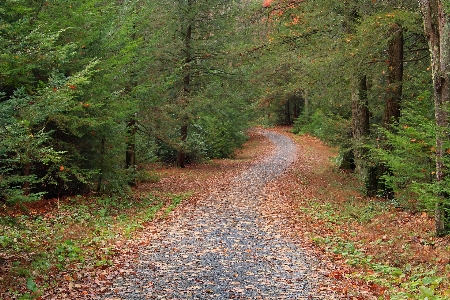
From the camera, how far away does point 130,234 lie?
10359mm

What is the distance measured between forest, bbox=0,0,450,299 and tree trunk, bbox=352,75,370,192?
0.19ft

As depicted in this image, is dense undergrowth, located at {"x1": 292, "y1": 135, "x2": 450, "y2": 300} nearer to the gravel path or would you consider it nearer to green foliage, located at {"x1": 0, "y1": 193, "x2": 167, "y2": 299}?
the gravel path

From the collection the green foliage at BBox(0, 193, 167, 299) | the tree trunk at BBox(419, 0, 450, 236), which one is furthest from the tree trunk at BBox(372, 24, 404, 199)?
the green foliage at BBox(0, 193, 167, 299)

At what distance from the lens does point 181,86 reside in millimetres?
23312

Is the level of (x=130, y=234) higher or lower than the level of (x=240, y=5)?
lower

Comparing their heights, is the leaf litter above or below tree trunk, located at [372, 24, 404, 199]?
below

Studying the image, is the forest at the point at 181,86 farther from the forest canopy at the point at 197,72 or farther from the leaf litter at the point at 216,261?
the leaf litter at the point at 216,261

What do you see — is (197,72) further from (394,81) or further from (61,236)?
(61,236)

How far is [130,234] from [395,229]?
19.9 feet

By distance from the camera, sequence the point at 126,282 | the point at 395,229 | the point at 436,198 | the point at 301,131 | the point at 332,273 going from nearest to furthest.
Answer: the point at 126,282 < the point at 332,273 < the point at 436,198 < the point at 395,229 < the point at 301,131

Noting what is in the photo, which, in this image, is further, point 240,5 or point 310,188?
point 240,5

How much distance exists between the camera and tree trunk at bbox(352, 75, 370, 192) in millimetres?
14766

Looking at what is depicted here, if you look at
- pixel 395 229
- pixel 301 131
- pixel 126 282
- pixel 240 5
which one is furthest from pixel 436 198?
pixel 301 131

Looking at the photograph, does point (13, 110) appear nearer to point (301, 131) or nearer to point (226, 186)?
point (226, 186)
